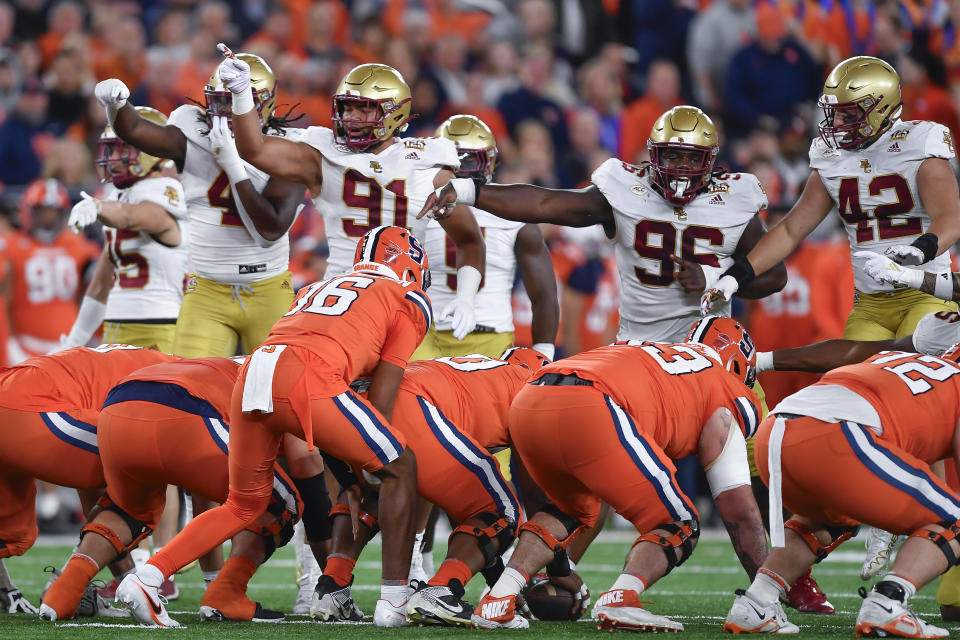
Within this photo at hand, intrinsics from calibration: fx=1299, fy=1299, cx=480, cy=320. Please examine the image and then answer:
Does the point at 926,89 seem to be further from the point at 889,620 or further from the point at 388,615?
the point at 388,615

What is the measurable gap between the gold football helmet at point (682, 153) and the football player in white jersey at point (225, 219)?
178cm

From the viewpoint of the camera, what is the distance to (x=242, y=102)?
535 centimetres

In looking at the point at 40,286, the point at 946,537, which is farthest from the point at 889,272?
the point at 40,286

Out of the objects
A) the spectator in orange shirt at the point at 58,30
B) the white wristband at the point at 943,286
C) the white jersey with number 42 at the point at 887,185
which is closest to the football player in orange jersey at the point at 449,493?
the white wristband at the point at 943,286

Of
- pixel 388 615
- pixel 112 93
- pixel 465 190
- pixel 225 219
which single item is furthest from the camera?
pixel 225 219

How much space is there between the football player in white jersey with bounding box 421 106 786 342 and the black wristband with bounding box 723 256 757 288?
64mm

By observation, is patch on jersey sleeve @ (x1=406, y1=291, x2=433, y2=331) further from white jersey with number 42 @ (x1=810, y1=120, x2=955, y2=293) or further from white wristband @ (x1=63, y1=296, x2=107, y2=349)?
white wristband @ (x1=63, y1=296, x2=107, y2=349)

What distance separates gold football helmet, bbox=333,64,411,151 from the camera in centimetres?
570

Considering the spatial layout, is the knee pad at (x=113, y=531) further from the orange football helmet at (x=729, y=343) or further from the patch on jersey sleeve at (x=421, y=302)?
the orange football helmet at (x=729, y=343)

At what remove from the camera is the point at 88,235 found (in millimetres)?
10258

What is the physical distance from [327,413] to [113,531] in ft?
3.33

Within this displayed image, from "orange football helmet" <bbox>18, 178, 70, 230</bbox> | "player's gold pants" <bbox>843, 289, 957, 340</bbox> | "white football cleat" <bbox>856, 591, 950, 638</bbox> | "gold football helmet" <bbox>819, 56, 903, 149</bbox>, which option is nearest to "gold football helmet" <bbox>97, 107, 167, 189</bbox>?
"orange football helmet" <bbox>18, 178, 70, 230</bbox>

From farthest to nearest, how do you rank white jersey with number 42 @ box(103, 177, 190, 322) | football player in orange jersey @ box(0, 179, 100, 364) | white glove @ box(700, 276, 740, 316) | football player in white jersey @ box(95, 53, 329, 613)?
football player in orange jersey @ box(0, 179, 100, 364) → white jersey with number 42 @ box(103, 177, 190, 322) → football player in white jersey @ box(95, 53, 329, 613) → white glove @ box(700, 276, 740, 316)

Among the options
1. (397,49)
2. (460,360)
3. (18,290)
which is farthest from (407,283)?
(397,49)
